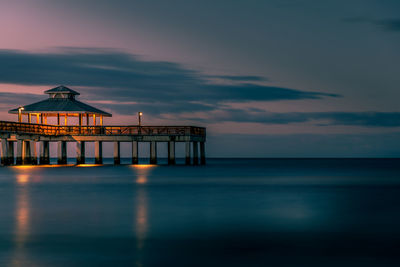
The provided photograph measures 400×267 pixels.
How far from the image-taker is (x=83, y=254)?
13.5m

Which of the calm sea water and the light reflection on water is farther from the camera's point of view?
the light reflection on water

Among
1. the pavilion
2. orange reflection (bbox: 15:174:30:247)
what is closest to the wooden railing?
the pavilion

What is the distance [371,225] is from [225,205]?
8.11m

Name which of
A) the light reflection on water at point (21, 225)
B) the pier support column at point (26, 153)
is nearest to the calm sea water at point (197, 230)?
the light reflection on water at point (21, 225)

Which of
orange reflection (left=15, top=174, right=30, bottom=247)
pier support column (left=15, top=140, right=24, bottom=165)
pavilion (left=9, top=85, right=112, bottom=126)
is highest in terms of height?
pavilion (left=9, top=85, right=112, bottom=126)

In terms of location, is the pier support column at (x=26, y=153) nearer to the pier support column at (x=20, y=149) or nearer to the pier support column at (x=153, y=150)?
the pier support column at (x=20, y=149)

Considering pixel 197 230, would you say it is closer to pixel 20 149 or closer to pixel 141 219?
pixel 141 219

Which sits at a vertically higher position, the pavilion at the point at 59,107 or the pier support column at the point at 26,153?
the pavilion at the point at 59,107

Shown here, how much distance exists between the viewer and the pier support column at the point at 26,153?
6273 cm

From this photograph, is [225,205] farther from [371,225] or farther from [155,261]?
[155,261]

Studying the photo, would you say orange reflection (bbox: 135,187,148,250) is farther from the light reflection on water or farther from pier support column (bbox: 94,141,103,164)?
pier support column (bbox: 94,141,103,164)

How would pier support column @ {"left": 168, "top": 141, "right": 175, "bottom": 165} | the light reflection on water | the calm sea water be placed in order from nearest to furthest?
the calm sea water, the light reflection on water, pier support column @ {"left": 168, "top": 141, "right": 175, "bottom": 165}

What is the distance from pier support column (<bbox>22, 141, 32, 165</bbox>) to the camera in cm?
6273

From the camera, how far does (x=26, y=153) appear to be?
63.8 m
